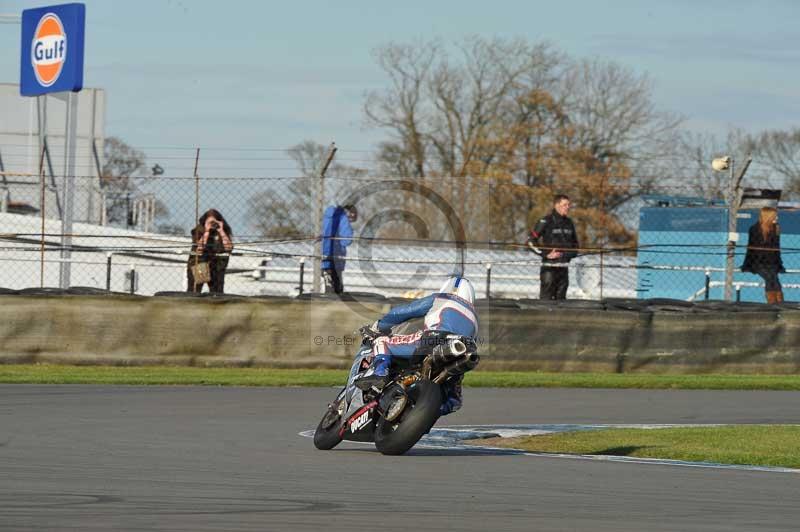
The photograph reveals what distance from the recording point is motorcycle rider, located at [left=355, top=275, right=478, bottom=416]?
338 inches

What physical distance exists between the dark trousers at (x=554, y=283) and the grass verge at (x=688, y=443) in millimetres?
7055

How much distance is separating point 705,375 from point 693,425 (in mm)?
5137

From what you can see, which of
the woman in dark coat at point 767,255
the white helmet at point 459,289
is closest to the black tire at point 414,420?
the white helmet at point 459,289

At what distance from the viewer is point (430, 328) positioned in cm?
862

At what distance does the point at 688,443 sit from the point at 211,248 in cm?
941

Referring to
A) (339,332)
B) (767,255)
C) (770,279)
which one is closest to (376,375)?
(339,332)

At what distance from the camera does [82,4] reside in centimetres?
2047

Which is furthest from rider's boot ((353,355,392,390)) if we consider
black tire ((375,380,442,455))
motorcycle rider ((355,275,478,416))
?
black tire ((375,380,442,455))

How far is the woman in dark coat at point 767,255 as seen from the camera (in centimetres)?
1853

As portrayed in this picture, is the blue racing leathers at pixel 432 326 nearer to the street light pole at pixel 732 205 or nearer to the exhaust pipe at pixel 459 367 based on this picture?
the exhaust pipe at pixel 459 367

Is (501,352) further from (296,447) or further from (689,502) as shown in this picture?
(689,502)

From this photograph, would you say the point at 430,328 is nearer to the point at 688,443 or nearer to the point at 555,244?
the point at 688,443

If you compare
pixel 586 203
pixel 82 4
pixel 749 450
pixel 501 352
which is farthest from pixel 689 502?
pixel 586 203

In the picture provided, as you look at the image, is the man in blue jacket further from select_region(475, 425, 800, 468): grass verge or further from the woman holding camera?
select_region(475, 425, 800, 468): grass verge
